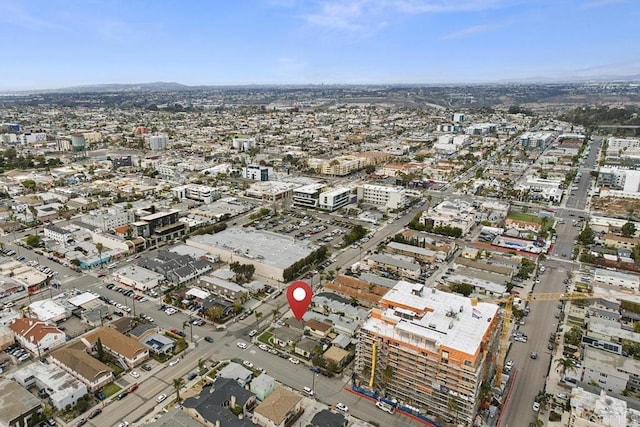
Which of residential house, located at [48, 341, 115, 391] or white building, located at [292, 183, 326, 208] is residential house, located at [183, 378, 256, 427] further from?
white building, located at [292, 183, 326, 208]

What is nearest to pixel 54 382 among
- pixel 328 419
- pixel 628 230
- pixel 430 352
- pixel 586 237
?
pixel 328 419

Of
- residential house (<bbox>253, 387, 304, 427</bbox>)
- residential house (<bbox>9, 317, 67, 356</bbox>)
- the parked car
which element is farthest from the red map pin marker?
residential house (<bbox>9, 317, 67, 356</bbox>)

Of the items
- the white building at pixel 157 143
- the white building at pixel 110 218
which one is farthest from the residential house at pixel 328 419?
the white building at pixel 157 143

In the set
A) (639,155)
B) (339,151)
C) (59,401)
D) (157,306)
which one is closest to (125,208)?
(157,306)

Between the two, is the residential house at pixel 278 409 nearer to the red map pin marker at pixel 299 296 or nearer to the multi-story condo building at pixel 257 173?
the red map pin marker at pixel 299 296

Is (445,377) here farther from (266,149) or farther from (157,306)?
(266,149)

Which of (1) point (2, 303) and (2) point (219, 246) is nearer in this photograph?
(1) point (2, 303)
